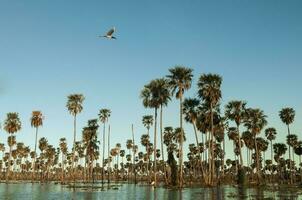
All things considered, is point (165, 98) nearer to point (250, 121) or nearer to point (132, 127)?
point (250, 121)

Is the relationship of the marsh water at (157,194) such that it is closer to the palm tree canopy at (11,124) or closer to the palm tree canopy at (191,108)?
the palm tree canopy at (191,108)

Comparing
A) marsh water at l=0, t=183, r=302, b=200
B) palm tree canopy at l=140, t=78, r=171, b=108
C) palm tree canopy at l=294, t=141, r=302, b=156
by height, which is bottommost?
marsh water at l=0, t=183, r=302, b=200

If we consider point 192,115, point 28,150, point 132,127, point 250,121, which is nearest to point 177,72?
point 192,115

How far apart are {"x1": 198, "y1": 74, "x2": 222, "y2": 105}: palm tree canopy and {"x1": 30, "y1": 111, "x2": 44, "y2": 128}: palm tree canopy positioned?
188 feet

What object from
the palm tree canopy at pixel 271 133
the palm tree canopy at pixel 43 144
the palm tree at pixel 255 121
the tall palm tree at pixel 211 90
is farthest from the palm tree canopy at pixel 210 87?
the palm tree canopy at pixel 43 144

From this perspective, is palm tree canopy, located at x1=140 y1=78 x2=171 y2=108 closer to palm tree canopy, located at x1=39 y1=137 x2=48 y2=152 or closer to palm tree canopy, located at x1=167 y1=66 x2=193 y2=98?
palm tree canopy, located at x1=167 y1=66 x2=193 y2=98

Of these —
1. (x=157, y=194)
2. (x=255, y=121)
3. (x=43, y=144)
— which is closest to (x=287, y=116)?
(x=255, y=121)

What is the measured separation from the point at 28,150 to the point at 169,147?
94121 millimetres

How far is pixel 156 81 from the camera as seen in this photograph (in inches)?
3206

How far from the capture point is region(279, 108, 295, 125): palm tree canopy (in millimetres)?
105312

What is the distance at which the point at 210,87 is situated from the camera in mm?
79312

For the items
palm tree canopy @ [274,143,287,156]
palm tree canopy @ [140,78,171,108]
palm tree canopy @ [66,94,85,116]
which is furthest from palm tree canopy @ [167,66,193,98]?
palm tree canopy @ [274,143,287,156]

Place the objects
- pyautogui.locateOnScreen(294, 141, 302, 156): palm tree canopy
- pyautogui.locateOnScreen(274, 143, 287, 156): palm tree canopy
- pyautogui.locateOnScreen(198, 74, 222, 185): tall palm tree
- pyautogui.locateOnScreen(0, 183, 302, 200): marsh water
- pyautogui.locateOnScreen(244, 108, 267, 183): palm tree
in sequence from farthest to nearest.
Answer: pyautogui.locateOnScreen(274, 143, 287, 156): palm tree canopy
pyautogui.locateOnScreen(294, 141, 302, 156): palm tree canopy
pyautogui.locateOnScreen(244, 108, 267, 183): palm tree
pyautogui.locateOnScreen(198, 74, 222, 185): tall palm tree
pyautogui.locateOnScreen(0, 183, 302, 200): marsh water

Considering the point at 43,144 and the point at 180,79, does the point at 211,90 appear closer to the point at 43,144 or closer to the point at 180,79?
the point at 180,79
